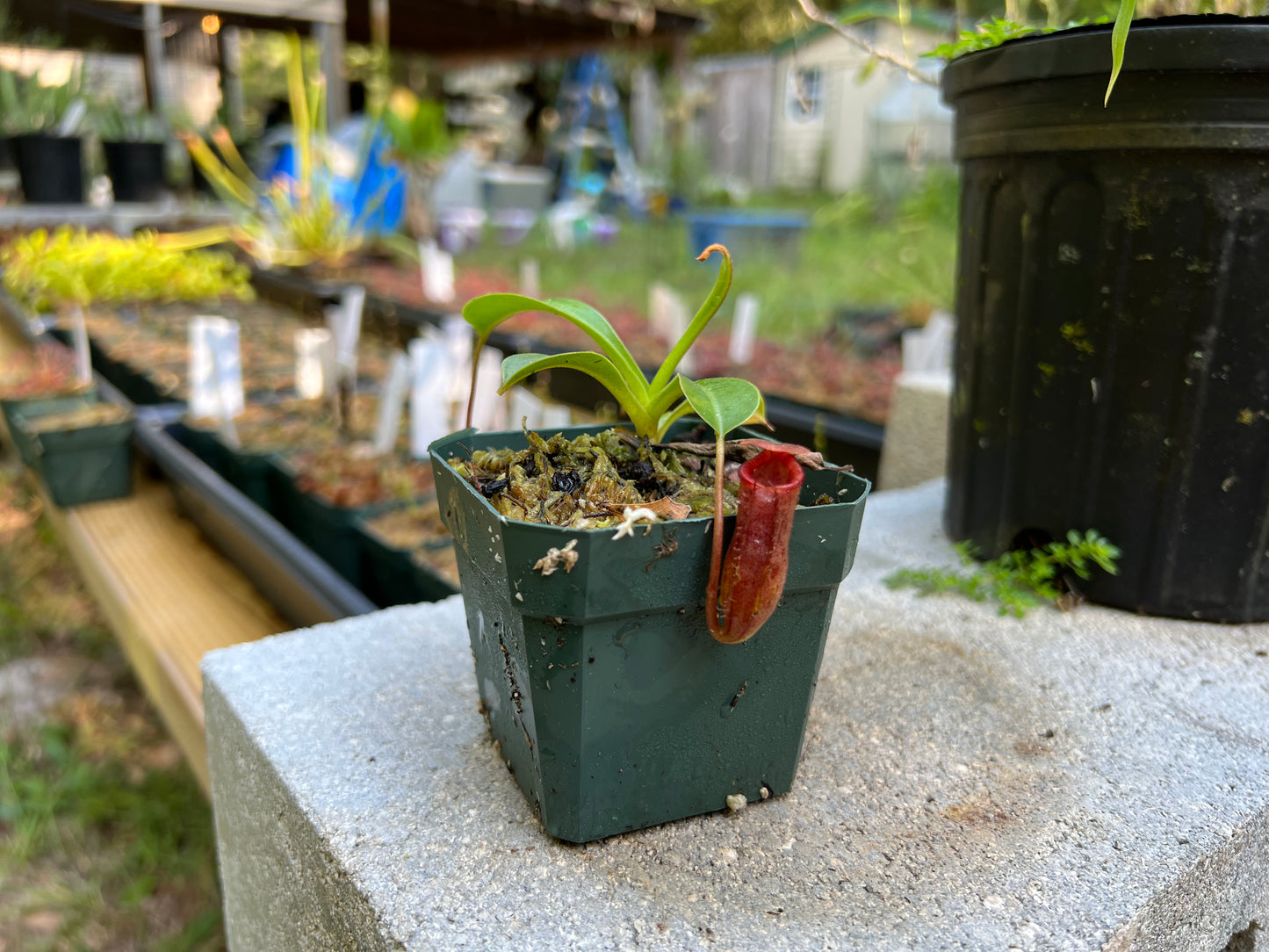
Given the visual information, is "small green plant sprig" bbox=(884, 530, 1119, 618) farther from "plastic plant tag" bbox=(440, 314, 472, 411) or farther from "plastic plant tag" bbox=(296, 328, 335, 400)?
"plastic plant tag" bbox=(296, 328, 335, 400)

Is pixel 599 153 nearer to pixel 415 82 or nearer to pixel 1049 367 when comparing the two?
pixel 415 82

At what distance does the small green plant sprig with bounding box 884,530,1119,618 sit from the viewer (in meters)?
1.22

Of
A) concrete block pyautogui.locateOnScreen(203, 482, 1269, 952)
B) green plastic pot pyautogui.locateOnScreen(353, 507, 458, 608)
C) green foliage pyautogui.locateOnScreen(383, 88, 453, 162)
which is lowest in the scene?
green plastic pot pyautogui.locateOnScreen(353, 507, 458, 608)

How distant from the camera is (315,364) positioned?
270 centimetres

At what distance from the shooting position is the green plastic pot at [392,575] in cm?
156

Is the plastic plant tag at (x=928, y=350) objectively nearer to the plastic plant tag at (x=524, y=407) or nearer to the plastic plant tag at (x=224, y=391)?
the plastic plant tag at (x=524, y=407)

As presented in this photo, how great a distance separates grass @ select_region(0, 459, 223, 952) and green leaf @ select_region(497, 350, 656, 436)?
1.26 meters

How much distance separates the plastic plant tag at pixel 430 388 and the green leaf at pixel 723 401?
1.32 metres

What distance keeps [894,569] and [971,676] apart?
291mm

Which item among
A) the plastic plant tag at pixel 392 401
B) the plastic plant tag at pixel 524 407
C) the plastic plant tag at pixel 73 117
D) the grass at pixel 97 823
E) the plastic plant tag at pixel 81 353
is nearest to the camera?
the grass at pixel 97 823

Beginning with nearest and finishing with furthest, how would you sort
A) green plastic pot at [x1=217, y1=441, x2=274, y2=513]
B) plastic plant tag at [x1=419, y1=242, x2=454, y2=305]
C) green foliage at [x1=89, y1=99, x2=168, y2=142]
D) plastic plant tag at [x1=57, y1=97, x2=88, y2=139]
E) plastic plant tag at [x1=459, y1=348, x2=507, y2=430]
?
plastic plant tag at [x1=459, y1=348, x2=507, y2=430] → green plastic pot at [x1=217, y1=441, x2=274, y2=513] → plastic plant tag at [x1=419, y1=242, x2=454, y2=305] → plastic plant tag at [x1=57, y1=97, x2=88, y2=139] → green foliage at [x1=89, y1=99, x2=168, y2=142]

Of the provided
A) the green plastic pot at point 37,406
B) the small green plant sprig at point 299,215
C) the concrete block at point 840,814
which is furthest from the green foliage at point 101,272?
the concrete block at point 840,814

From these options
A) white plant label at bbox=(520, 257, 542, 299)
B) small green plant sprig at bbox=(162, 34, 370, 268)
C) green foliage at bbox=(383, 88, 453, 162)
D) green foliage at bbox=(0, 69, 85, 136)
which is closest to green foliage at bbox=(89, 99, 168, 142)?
green foliage at bbox=(0, 69, 85, 136)

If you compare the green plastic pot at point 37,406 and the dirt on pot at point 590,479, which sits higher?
the dirt on pot at point 590,479
